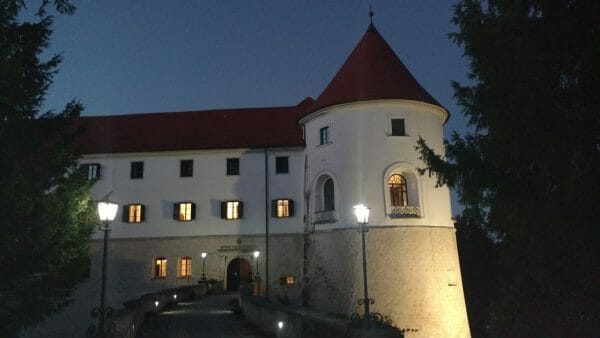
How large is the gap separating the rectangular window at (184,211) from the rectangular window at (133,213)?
2.12 m

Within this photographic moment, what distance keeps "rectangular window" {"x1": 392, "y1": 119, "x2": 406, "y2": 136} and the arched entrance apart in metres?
13.3

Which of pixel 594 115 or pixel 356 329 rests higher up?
pixel 594 115

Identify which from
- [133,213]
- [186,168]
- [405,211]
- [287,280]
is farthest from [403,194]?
[133,213]

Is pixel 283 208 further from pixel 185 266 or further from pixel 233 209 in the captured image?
pixel 185 266

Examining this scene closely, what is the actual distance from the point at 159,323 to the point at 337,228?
33.1 ft

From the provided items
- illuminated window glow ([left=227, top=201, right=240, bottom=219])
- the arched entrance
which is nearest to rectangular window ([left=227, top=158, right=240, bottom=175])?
illuminated window glow ([left=227, top=201, right=240, bottom=219])

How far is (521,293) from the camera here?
9.09 metres

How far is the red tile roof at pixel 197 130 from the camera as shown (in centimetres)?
3166

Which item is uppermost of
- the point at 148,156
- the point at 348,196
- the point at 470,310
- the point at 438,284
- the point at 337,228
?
the point at 148,156

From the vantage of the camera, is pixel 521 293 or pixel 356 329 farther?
pixel 356 329

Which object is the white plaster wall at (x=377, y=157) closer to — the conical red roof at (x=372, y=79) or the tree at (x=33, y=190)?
the conical red roof at (x=372, y=79)

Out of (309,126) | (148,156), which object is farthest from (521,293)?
(148,156)

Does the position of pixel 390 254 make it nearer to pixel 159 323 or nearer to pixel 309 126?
pixel 309 126

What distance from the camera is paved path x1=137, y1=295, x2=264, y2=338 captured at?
50.0 feet
